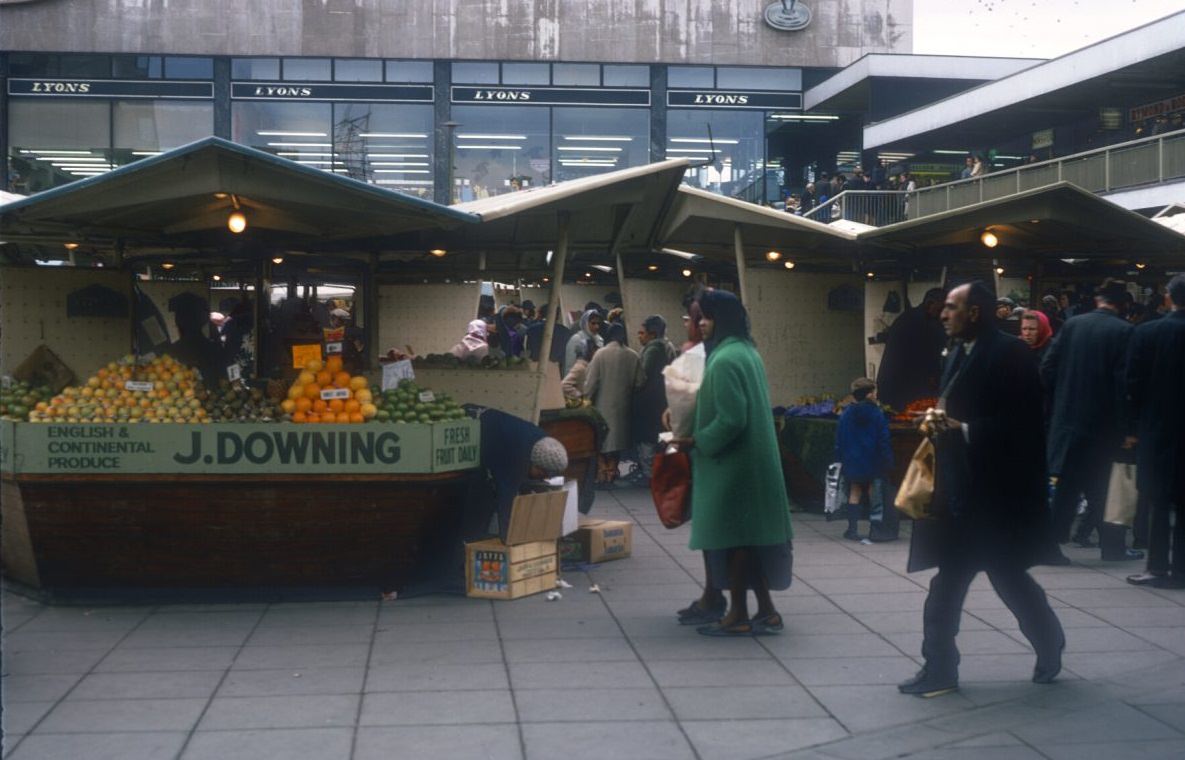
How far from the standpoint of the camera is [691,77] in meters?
33.2

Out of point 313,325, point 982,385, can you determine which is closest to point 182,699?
point 982,385

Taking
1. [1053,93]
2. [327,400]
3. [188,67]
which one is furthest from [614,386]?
[188,67]

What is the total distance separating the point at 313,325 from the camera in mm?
11055

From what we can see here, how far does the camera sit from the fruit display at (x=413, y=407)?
8094 mm

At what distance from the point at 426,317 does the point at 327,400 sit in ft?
24.4

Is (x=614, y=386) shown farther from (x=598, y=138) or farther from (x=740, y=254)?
(x=598, y=138)

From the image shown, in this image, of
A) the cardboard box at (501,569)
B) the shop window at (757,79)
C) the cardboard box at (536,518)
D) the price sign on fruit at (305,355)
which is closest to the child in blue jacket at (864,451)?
the cardboard box at (536,518)

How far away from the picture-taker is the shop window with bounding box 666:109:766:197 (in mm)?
32594

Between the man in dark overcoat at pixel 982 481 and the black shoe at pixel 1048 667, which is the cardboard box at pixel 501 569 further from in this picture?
the black shoe at pixel 1048 667

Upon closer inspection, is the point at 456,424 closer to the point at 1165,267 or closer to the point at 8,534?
the point at 8,534

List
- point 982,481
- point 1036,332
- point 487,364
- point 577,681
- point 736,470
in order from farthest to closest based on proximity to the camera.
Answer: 1. point 1036,332
2. point 487,364
3. point 736,470
4. point 577,681
5. point 982,481

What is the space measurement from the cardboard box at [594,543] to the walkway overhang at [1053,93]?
1885 cm

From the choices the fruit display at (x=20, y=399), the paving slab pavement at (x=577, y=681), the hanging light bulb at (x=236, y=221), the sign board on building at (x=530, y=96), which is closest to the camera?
the paving slab pavement at (x=577, y=681)

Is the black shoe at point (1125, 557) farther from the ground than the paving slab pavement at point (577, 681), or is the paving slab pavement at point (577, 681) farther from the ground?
the black shoe at point (1125, 557)
